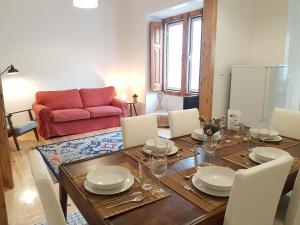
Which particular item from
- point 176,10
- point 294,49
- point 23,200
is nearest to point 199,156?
point 23,200

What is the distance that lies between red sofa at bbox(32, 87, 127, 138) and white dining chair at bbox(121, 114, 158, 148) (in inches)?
104

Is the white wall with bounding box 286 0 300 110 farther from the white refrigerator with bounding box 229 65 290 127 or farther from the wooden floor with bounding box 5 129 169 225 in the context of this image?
the wooden floor with bounding box 5 129 169 225

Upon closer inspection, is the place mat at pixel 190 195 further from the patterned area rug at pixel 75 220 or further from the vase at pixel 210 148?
the patterned area rug at pixel 75 220

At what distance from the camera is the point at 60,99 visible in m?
4.76

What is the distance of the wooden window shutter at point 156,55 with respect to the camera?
5.44 m

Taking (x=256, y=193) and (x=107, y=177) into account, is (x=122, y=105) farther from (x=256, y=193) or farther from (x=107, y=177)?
(x=256, y=193)

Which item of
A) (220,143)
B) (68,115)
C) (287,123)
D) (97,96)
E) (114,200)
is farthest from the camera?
(97,96)

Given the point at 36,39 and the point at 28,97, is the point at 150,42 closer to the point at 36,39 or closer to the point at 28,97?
the point at 36,39

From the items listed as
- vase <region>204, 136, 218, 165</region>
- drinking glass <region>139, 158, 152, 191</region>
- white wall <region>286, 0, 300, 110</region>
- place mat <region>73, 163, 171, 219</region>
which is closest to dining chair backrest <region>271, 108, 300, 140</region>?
vase <region>204, 136, 218, 165</region>

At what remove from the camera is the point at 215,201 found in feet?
3.74

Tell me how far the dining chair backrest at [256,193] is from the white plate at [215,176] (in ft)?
0.62

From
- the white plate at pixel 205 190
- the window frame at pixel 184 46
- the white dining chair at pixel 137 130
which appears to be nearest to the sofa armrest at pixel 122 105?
the window frame at pixel 184 46

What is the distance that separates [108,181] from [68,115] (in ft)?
11.0

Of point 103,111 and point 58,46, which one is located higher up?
point 58,46
